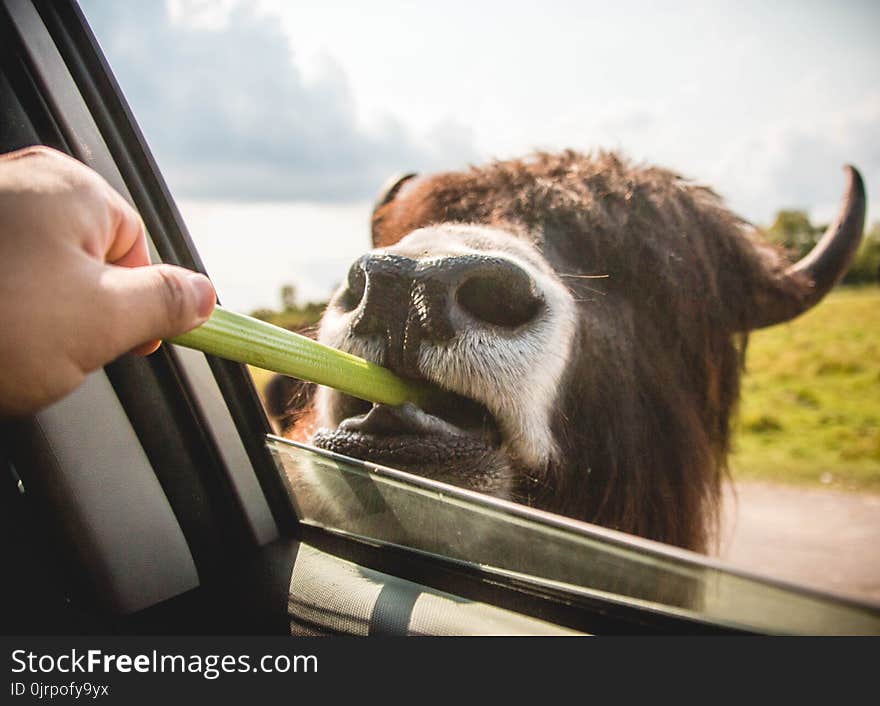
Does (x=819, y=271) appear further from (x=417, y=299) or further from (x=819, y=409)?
(x=819, y=409)

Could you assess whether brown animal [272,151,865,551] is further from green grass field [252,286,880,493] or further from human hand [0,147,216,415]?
green grass field [252,286,880,493]

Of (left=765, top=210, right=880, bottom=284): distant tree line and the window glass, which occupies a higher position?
the window glass

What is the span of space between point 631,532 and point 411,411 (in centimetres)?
122

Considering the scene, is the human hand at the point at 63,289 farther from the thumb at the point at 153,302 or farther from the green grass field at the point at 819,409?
the green grass field at the point at 819,409

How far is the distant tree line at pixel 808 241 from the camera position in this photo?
13.0 feet

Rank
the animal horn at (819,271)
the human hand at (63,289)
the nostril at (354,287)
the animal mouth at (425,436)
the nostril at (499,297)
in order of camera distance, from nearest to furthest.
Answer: the human hand at (63,289), the animal mouth at (425,436), the nostril at (499,297), the nostril at (354,287), the animal horn at (819,271)

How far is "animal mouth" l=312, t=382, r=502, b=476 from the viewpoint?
1771mm

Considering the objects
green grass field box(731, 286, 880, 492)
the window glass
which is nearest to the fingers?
the window glass

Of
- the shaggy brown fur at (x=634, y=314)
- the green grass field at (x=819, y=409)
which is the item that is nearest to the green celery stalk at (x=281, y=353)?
the shaggy brown fur at (x=634, y=314)

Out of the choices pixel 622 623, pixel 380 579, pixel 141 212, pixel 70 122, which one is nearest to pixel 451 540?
pixel 380 579

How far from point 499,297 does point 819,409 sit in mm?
9868

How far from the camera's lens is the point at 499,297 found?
1970 mm

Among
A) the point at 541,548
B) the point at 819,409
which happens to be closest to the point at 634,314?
the point at 541,548

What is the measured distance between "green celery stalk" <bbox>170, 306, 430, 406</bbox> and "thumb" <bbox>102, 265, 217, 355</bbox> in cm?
12
